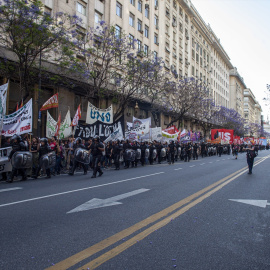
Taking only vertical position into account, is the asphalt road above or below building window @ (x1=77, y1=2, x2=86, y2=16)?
below

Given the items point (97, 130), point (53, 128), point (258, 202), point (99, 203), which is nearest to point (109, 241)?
point (99, 203)

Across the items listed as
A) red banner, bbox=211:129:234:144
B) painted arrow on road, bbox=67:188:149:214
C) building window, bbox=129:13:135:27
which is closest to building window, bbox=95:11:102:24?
building window, bbox=129:13:135:27

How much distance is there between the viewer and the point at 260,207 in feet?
20.9

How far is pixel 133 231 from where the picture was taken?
4.45 meters

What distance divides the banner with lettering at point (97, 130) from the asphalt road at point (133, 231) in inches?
332

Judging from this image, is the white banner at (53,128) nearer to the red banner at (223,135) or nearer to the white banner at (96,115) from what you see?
the white banner at (96,115)

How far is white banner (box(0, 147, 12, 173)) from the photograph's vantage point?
11055mm

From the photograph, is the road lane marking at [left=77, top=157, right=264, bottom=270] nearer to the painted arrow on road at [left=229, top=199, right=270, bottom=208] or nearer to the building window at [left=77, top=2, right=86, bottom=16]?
the painted arrow on road at [left=229, top=199, right=270, bottom=208]

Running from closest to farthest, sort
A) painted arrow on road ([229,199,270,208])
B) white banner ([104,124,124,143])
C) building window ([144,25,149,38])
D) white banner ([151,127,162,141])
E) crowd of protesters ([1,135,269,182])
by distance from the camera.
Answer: painted arrow on road ([229,199,270,208]) → crowd of protesters ([1,135,269,182]) → white banner ([104,124,124,143]) → white banner ([151,127,162,141]) → building window ([144,25,149,38])

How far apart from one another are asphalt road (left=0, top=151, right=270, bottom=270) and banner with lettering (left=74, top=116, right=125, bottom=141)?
842cm

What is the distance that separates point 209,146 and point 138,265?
124ft

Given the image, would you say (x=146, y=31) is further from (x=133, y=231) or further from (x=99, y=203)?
(x=133, y=231)

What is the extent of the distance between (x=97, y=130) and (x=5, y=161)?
6285 millimetres

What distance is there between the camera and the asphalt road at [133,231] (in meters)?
3.38
